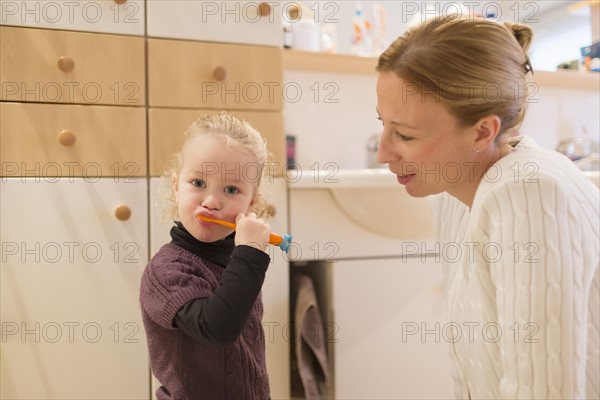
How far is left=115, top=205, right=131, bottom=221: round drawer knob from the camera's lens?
Result: 3.57ft

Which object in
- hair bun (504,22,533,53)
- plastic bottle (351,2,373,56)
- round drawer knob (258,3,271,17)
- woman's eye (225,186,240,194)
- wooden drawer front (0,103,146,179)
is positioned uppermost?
plastic bottle (351,2,373,56)

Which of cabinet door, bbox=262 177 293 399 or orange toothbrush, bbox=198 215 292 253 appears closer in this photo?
orange toothbrush, bbox=198 215 292 253

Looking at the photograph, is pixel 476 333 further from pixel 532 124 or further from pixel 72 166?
pixel 532 124

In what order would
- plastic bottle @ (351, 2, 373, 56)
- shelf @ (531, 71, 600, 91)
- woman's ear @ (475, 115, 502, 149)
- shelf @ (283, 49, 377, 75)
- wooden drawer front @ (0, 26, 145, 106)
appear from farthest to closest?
1. shelf @ (531, 71, 600, 91)
2. plastic bottle @ (351, 2, 373, 56)
3. shelf @ (283, 49, 377, 75)
4. wooden drawer front @ (0, 26, 145, 106)
5. woman's ear @ (475, 115, 502, 149)

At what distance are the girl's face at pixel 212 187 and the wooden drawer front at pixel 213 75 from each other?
36cm

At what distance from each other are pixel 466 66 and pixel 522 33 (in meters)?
0.17

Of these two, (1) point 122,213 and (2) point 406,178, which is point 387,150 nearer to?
(2) point 406,178

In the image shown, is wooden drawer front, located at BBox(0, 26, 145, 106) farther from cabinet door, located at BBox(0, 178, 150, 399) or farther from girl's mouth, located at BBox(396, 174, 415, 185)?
girl's mouth, located at BBox(396, 174, 415, 185)

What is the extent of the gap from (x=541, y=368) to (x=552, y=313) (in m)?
0.07

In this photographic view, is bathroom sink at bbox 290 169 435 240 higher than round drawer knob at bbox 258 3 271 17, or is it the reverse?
round drawer knob at bbox 258 3 271 17

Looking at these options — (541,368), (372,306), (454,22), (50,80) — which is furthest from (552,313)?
(50,80)

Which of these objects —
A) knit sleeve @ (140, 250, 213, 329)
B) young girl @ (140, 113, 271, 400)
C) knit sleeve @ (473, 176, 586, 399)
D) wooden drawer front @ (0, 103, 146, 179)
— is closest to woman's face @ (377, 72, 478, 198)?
knit sleeve @ (473, 176, 586, 399)

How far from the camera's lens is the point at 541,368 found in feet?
2.04

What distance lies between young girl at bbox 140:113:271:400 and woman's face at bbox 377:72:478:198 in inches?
8.7
